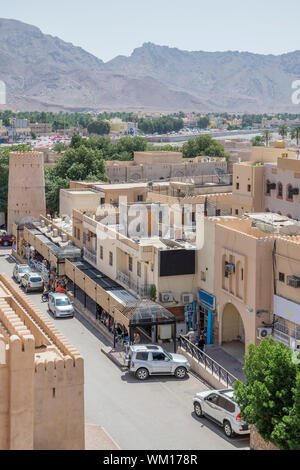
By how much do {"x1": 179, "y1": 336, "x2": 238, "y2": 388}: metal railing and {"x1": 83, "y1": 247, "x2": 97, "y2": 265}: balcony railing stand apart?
1063 centimetres

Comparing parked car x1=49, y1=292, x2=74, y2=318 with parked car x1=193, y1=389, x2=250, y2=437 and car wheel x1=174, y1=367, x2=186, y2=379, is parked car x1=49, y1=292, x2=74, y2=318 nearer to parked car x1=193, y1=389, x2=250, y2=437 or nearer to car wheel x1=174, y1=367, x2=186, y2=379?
car wheel x1=174, y1=367, x2=186, y2=379

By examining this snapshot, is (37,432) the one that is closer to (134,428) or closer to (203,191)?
(134,428)

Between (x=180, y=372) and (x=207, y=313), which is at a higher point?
(x=207, y=313)

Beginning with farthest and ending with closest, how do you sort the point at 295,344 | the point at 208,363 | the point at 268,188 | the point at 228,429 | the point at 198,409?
the point at 268,188 → the point at 208,363 → the point at 295,344 → the point at 198,409 → the point at 228,429

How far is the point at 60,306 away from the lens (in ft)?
123

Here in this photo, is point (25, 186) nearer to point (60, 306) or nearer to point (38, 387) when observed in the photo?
point (60, 306)

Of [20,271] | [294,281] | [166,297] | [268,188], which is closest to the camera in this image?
[294,281]

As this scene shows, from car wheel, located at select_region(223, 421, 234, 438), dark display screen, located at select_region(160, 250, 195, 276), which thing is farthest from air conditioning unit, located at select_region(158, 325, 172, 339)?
car wheel, located at select_region(223, 421, 234, 438)

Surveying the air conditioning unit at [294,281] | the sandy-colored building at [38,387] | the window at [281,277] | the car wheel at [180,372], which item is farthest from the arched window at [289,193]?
the sandy-colored building at [38,387]

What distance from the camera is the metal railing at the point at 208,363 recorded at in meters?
27.0

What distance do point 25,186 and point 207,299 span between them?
31.2 metres

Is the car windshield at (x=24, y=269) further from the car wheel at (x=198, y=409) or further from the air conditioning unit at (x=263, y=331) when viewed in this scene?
the car wheel at (x=198, y=409)

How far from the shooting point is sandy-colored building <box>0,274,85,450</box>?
15586 mm

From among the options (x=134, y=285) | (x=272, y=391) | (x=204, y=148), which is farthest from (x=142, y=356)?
(x=204, y=148)
